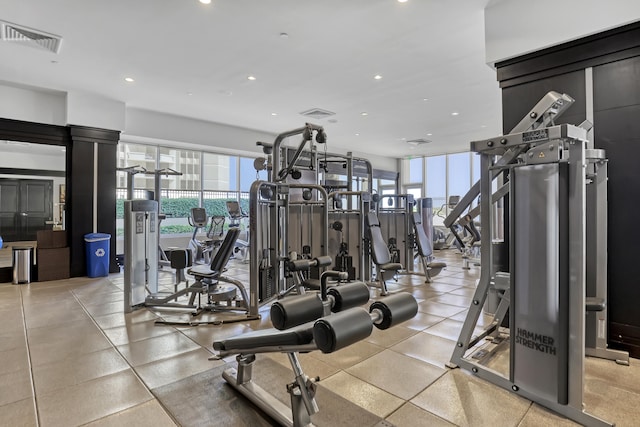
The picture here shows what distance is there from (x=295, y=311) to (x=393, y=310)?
1.49 feet

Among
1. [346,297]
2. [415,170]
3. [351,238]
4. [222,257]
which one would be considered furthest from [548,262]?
[415,170]

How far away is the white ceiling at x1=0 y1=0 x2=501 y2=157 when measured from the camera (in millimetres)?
3613

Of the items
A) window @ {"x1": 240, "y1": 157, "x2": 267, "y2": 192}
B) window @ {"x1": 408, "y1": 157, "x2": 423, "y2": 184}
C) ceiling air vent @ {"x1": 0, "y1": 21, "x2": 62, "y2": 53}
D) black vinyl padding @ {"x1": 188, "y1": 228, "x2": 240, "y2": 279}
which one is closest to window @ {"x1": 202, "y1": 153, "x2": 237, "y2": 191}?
window @ {"x1": 240, "y1": 157, "x2": 267, "y2": 192}

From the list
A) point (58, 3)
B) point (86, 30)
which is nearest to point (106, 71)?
point (86, 30)

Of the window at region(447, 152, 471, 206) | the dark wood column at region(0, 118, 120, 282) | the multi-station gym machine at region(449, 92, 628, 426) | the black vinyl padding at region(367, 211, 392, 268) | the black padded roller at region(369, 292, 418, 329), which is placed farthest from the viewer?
the window at region(447, 152, 471, 206)

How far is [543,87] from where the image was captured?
326 cm

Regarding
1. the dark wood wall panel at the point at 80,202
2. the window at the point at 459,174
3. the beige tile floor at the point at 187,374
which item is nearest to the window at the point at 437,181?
the window at the point at 459,174

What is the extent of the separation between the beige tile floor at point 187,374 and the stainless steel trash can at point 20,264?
2073 millimetres

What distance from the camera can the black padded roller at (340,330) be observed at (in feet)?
4.16

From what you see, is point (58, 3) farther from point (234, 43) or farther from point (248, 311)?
point (248, 311)

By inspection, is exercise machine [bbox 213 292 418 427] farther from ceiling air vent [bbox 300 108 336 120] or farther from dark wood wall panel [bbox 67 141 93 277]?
ceiling air vent [bbox 300 108 336 120]

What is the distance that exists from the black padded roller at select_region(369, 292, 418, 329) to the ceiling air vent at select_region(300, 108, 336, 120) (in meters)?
6.24

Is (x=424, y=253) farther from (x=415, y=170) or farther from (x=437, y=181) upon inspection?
(x=415, y=170)

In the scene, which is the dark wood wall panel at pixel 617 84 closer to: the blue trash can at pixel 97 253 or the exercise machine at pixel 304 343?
the exercise machine at pixel 304 343
